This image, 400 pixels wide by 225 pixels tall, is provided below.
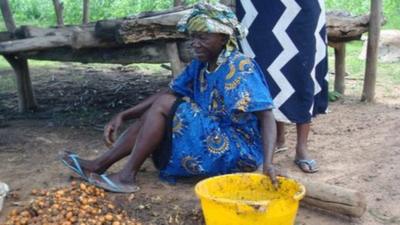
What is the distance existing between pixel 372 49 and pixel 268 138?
11.2ft

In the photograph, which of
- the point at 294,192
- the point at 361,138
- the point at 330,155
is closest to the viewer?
the point at 294,192

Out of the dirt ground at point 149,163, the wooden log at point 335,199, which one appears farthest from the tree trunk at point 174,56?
the wooden log at point 335,199

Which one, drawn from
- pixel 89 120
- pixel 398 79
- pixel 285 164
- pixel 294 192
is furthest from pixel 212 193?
pixel 398 79

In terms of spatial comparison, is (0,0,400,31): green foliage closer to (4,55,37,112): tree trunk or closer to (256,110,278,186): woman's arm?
(4,55,37,112): tree trunk

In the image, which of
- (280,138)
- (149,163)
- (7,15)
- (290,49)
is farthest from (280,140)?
(7,15)

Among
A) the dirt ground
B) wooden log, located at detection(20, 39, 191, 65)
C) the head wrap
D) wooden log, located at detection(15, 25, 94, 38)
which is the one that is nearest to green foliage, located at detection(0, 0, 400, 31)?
the dirt ground

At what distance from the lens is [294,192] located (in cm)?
273

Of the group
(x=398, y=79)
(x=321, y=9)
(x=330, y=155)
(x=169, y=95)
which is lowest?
(x=398, y=79)

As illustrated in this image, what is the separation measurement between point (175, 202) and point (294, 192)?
92 cm

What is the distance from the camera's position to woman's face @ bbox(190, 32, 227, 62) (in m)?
3.30

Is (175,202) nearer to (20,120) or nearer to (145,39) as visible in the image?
(145,39)

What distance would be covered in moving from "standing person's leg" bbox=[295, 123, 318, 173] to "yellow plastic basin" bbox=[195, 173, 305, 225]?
1161mm

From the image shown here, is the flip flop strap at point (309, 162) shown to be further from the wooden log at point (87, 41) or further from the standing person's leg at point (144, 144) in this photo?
the wooden log at point (87, 41)

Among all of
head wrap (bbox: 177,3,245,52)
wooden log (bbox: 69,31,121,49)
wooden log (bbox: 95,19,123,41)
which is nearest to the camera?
head wrap (bbox: 177,3,245,52)
